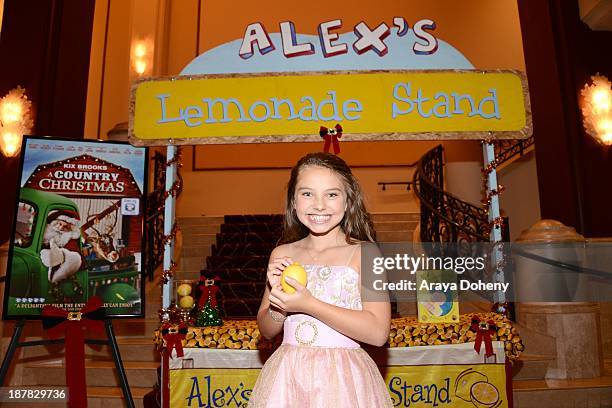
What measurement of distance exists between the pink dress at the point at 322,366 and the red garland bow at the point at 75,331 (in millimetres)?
1732

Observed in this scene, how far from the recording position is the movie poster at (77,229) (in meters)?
3.24

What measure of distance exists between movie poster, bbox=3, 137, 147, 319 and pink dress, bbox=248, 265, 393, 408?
202cm

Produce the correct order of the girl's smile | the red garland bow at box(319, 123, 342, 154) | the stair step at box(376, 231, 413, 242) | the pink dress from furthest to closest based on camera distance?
the stair step at box(376, 231, 413, 242), the red garland bow at box(319, 123, 342, 154), the girl's smile, the pink dress

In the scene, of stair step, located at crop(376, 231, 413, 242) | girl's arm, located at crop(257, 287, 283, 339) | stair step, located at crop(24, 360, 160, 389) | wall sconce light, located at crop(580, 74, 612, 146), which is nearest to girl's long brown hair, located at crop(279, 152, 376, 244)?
girl's arm, located at crop(257, 287, 283, 339)

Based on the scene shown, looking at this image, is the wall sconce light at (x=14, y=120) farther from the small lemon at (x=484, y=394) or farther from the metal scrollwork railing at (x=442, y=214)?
the small lemon at (x=484, y=394)

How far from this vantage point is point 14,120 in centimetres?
484

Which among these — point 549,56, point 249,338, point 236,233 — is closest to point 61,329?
point 249,338

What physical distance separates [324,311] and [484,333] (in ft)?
6.17

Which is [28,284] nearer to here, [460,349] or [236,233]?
[460,349]

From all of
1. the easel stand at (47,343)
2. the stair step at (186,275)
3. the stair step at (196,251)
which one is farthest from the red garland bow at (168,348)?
the stair step at (196,251)

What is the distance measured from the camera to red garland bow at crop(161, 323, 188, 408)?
9.64 feet

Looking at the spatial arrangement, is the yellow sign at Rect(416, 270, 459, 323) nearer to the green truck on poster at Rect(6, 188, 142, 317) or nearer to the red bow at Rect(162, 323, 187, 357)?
the red bow at Rect(162, 323, 187, 357)

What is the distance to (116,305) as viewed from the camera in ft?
11.0

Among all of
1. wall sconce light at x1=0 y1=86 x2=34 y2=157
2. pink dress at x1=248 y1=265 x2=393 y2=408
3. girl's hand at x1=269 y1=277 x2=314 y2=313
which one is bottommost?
pink dress at x1=248 y1=265 x2=393 y2=408
